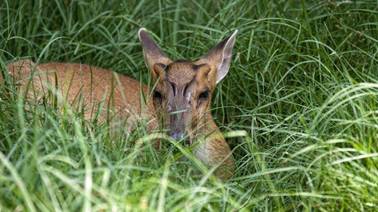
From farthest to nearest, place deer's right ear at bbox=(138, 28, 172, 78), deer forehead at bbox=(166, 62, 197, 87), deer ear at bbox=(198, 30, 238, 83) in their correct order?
deer's right ear at bbox=(138, 28, 172, 78) → deer ear at bbox=(198, 30, 238, 83) → deer forehead at bbox=(166, 62, 197, 87)

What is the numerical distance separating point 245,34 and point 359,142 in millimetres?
2168

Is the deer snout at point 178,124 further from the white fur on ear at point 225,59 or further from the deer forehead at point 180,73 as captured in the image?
the white fur on ear at point 225,59

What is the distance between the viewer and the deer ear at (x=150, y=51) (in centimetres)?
769

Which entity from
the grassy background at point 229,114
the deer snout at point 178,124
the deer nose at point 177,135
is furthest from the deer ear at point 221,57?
the deer nose at point 177,135

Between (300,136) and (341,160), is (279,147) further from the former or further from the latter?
(341,160)

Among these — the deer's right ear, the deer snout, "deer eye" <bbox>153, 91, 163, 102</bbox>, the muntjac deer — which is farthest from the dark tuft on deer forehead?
the deer's right ear

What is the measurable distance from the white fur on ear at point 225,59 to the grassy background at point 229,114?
0.15 metres

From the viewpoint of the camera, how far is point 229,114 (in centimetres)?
777

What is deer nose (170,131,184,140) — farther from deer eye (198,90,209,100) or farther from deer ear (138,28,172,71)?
deer ear (138,28,172,71)

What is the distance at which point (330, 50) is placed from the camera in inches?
297

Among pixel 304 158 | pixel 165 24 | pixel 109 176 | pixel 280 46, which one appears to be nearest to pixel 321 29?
pixel 280 46

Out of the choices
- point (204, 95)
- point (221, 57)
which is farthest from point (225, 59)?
point (204, 95)

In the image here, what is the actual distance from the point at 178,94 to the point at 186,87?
8 cm

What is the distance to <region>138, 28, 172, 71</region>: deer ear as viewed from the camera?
769cm
